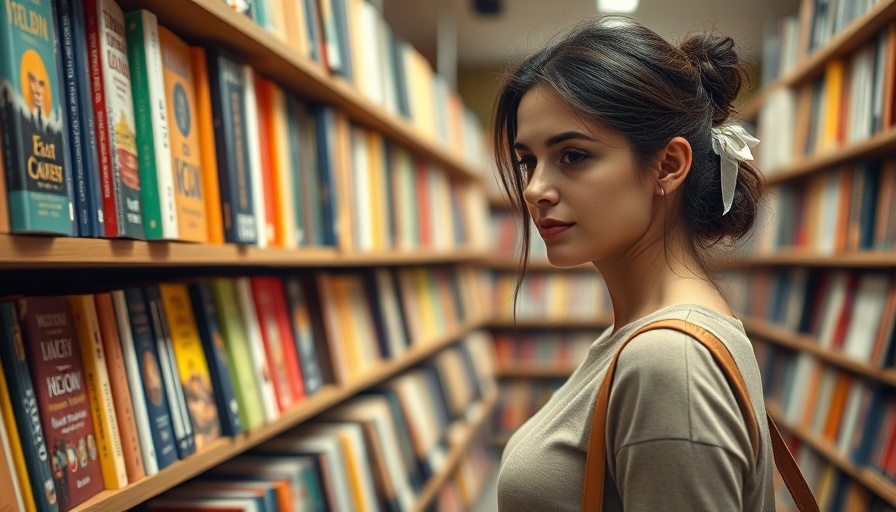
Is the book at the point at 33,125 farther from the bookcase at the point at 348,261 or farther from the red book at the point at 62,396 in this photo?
the red book at the point at 62,396

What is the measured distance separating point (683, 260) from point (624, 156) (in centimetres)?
18

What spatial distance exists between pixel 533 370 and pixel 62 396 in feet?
12.3

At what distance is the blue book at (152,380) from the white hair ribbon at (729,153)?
33.3 inches

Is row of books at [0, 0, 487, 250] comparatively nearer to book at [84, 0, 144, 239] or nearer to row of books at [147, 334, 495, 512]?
book at [84, 0, 144, 239]

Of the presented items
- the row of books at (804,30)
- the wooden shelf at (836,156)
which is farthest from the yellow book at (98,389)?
the row of books at (804,30)

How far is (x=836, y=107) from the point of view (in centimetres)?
223

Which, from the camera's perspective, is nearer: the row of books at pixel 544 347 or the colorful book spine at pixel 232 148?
the colorful book spine at pixel 232 148

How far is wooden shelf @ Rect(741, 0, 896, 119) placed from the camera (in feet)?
5.63

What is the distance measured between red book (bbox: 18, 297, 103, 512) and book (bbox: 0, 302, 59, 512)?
0.01m

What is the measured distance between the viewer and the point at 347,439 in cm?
169

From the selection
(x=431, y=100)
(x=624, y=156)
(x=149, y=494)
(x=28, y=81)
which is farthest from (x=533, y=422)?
(x=431, y=100)

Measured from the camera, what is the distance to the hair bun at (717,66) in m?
1.06

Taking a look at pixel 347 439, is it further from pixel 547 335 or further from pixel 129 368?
pixel 547 335

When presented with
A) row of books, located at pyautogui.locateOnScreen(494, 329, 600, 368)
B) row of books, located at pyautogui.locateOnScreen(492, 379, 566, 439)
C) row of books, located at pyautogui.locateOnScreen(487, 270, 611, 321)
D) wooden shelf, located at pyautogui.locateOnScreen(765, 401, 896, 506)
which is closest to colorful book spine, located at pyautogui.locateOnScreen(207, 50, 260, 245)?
wooden shelf, located at pyautogui.locateOnScreen(765, 401, 896, 506)
